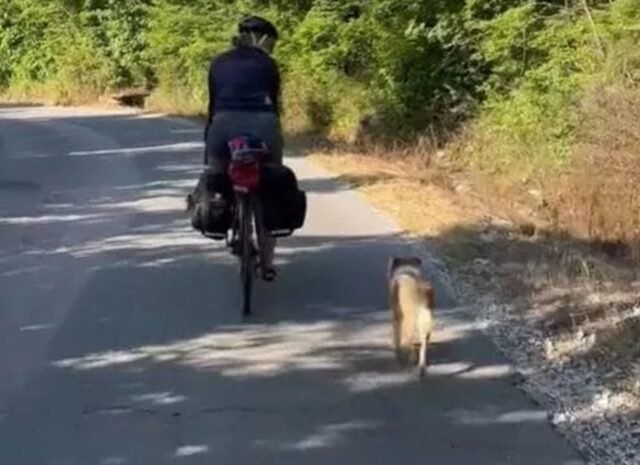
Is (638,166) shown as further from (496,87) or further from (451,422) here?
(496,87)

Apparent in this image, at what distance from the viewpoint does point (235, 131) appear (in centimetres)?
1014

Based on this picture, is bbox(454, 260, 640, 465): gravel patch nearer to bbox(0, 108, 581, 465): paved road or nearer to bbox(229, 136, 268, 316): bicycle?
bbox(0, 108, 581, 465): paved road

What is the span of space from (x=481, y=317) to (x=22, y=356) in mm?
3078

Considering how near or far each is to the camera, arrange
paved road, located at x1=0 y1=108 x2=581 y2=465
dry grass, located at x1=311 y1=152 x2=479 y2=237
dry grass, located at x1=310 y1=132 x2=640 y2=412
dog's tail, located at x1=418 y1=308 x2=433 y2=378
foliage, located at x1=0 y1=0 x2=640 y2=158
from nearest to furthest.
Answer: paved road, located at x1=0 y1=108 x2=581 y2=465, dog's tail, located at x1=418 y1=308 x2=433 y2=378, dry grass, located at x1=310 y1=132 x2=640 y2=412, dry grass, located at x1=311 y1=152 x2=479 y2=237, foliage, located at x1=0 y1=0 x2=640 y2=158

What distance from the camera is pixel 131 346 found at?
8891 mm

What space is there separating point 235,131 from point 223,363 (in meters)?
2.25

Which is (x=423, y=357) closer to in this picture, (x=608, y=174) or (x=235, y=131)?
(x=235, y=131)

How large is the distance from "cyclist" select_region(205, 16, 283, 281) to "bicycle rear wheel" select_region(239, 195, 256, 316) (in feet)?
0.59

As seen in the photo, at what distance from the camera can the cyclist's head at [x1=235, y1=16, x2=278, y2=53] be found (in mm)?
10406

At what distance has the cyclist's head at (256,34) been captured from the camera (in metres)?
10.4

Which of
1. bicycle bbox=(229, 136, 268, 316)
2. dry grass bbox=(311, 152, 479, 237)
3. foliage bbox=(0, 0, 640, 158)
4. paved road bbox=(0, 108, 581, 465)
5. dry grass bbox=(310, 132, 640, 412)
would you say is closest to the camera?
paved road bbox=(0, 108, 581, 465)

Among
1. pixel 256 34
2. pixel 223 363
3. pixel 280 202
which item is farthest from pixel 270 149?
pixel 223 363

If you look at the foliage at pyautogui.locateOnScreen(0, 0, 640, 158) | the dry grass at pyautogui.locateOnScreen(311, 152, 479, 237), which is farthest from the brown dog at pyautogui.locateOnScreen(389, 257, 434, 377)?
the foliage at pyautogui.locateOnScreen(0, 0, 640, 158)

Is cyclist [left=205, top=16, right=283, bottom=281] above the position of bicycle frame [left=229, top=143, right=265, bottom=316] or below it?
above
